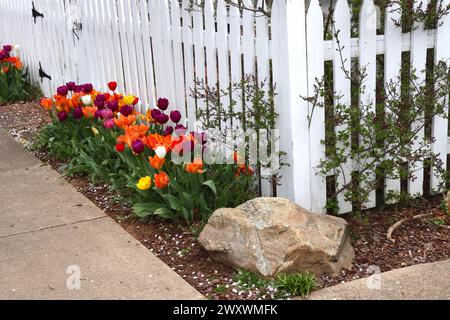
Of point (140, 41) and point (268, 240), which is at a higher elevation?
point (140, 41)

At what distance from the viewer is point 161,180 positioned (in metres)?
3.98

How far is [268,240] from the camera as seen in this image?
3.36 m

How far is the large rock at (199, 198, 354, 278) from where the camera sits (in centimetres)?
330

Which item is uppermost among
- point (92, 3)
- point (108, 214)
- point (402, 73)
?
point (92, 3)

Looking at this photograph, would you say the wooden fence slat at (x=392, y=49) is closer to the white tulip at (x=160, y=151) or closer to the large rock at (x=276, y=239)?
the large rock at (x=276, y=239)

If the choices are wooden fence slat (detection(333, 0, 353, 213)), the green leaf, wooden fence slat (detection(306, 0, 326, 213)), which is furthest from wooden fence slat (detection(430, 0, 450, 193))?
the green leaf

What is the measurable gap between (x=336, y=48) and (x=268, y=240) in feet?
4.27

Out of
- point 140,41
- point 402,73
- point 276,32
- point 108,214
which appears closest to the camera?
point 276,32

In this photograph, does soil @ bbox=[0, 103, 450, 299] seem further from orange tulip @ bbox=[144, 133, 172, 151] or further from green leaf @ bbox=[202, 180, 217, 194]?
orange tulip @ bbox=[144, 133, 172, 151]

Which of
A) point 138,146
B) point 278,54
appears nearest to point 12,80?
point 138,146

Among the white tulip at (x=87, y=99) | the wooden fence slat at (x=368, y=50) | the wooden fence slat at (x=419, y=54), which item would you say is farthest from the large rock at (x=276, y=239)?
the white tulip at (x=87, y=99)

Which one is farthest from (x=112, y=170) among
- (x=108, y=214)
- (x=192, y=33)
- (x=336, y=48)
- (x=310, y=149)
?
(x=336, y=48)

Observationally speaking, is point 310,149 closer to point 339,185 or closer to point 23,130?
point 339,185

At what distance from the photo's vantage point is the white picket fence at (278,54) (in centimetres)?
379
